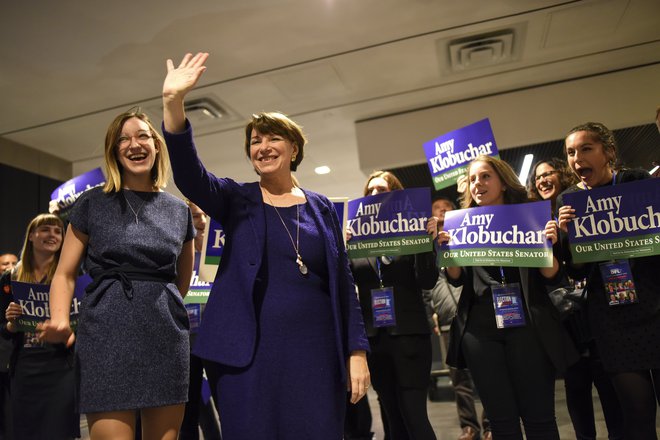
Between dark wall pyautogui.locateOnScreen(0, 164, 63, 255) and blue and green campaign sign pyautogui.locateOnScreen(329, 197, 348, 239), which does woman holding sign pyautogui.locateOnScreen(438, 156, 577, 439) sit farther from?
dark wall pyautogui.locateOnScreen(0, 164, 63, 255)

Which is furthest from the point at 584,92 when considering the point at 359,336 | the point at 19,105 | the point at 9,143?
the point at 9,143

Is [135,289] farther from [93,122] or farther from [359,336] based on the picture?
[93,122]

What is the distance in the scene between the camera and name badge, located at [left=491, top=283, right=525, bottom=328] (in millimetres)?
2174

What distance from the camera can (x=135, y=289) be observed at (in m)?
1.67

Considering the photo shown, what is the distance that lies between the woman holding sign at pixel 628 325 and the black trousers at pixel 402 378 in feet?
2.60

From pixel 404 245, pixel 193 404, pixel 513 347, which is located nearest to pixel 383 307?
pixel 404 245

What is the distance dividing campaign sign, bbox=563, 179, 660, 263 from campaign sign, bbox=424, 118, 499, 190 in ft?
3.25

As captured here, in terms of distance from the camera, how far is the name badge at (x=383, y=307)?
2.56 meters

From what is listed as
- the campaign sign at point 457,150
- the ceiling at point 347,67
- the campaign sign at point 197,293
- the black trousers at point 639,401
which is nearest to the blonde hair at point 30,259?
the campaign sign at point 197,293

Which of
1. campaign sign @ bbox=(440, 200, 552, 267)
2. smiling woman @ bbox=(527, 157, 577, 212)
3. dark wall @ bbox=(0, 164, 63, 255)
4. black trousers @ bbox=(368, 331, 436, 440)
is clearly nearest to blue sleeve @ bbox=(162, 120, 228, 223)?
campaign sign @ bbox=(440, 200, 552, 267)

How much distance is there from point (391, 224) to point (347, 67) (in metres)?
2.78

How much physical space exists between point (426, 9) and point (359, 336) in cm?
339

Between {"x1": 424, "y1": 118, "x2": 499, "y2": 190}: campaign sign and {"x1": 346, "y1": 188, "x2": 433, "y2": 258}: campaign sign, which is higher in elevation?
{"x1": 424, "y1": 118, "x2": 499, "y2": 190}: campaign sign

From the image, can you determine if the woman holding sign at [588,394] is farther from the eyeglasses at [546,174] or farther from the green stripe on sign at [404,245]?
the eyeglasses at [546,174]
